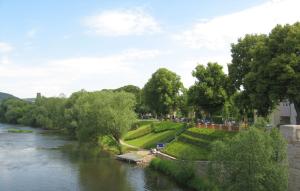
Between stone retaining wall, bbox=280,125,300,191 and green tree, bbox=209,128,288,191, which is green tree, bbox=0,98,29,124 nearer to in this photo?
green tree, bbox=209,128,288,191

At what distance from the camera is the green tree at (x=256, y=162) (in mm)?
29047

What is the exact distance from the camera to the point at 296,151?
3067cm

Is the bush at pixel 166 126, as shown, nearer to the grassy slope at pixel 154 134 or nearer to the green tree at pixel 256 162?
the grassy slope at pixel 154 134

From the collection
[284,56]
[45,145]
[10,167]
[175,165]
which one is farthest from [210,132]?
[45,145]

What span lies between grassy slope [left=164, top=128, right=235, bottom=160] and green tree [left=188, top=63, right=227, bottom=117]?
248 inches

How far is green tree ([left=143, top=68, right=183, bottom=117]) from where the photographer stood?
102 m

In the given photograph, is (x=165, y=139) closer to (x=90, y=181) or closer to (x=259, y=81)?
(x=90, y=181)

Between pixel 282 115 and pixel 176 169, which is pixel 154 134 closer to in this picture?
pixel 282 115

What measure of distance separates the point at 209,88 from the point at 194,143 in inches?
531

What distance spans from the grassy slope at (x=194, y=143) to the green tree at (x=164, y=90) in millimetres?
36661

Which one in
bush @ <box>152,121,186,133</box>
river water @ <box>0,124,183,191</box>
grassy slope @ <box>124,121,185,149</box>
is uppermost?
bush @ <box>152,121,186,133</box>

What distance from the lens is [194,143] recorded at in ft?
186

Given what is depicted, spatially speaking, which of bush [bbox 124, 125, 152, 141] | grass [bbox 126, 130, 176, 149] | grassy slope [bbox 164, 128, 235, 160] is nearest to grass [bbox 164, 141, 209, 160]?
grassy slope [bbox 164, 128, 235, 160]

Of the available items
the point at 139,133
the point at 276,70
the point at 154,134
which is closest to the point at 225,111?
the point at 154,134
